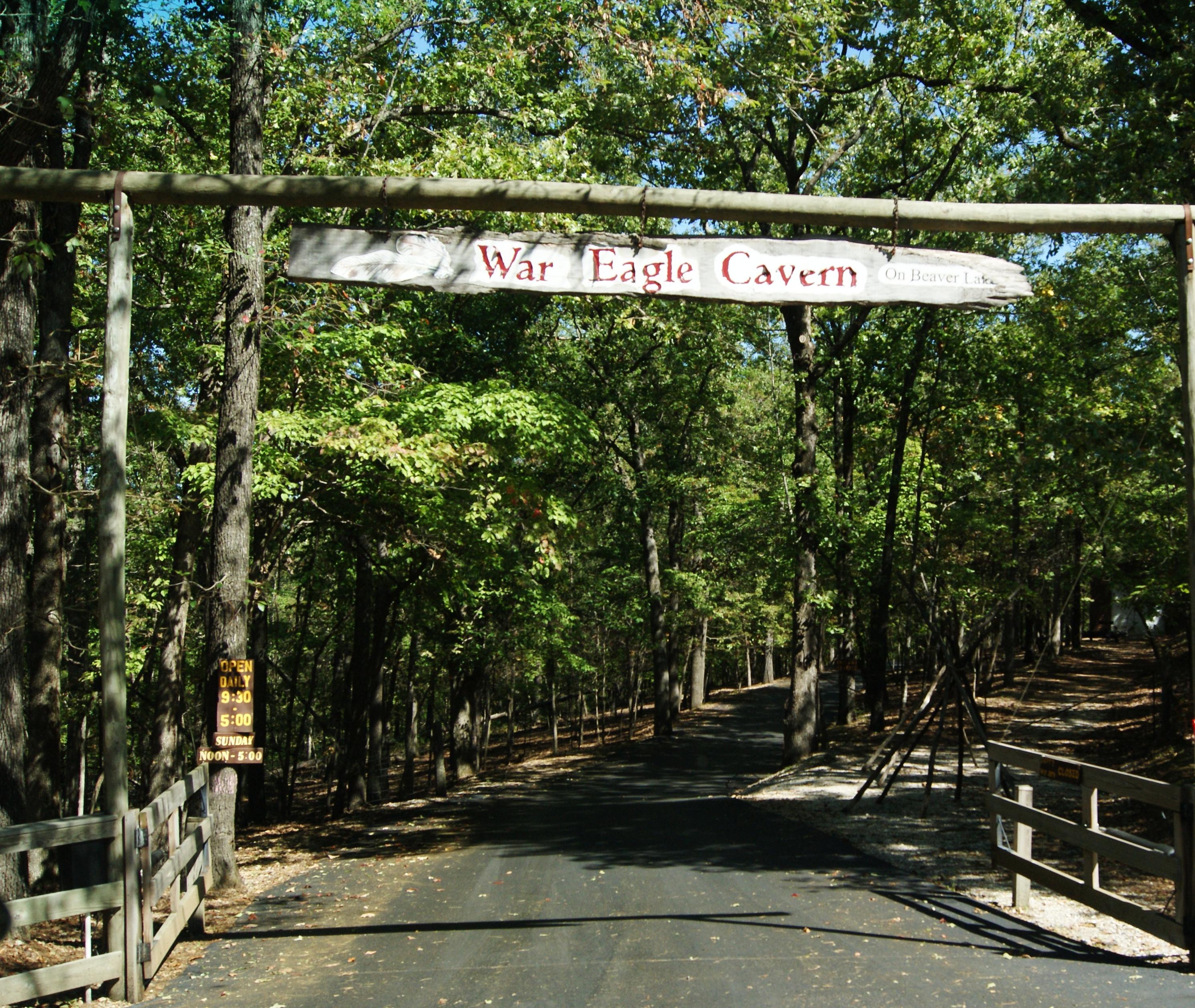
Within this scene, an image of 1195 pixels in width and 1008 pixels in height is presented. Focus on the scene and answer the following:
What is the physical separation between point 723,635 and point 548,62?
28.8m

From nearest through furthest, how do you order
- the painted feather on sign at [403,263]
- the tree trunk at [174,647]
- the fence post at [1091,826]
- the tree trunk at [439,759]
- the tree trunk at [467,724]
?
the painted feather on sign at [403,263], the fence post at [1091,826], the tree trunk at [174,647], the tree trunk at [439,759], the tree trunk at [467,724]

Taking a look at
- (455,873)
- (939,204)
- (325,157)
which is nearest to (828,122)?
(325,157)

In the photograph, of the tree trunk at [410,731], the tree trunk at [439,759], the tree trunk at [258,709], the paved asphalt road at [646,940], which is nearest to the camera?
the paved asphalt road at [646,940]

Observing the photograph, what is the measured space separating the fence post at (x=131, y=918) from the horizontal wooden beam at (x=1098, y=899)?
5648 mm

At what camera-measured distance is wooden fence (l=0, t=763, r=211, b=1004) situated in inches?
200

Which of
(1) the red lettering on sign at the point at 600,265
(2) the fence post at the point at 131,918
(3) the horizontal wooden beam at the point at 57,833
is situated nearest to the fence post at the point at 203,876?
(2) the fence post at the point at 131,918

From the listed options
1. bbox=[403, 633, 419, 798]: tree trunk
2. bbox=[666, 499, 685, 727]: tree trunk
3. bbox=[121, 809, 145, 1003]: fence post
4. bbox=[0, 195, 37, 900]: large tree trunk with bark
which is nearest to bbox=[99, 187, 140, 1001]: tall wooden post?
bbox=[121, 809, 145, 1003]: fence post

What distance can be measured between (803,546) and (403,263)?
44.1ft

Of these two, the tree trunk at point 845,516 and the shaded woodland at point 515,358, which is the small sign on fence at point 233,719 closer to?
the shaded woodland at point 515,358

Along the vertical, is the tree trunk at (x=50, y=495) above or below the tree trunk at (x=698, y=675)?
above

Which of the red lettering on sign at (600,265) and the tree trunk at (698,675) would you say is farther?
the tree trunk at (698,675)

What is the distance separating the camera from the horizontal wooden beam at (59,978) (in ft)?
16.1

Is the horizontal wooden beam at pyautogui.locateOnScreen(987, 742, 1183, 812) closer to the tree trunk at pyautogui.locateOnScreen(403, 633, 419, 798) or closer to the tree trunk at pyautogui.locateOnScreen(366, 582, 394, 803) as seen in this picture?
the tree trunk at pyautogui.locateOnScreen(366, 582, 394, 803)

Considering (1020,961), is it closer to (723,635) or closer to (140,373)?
(140,373)
